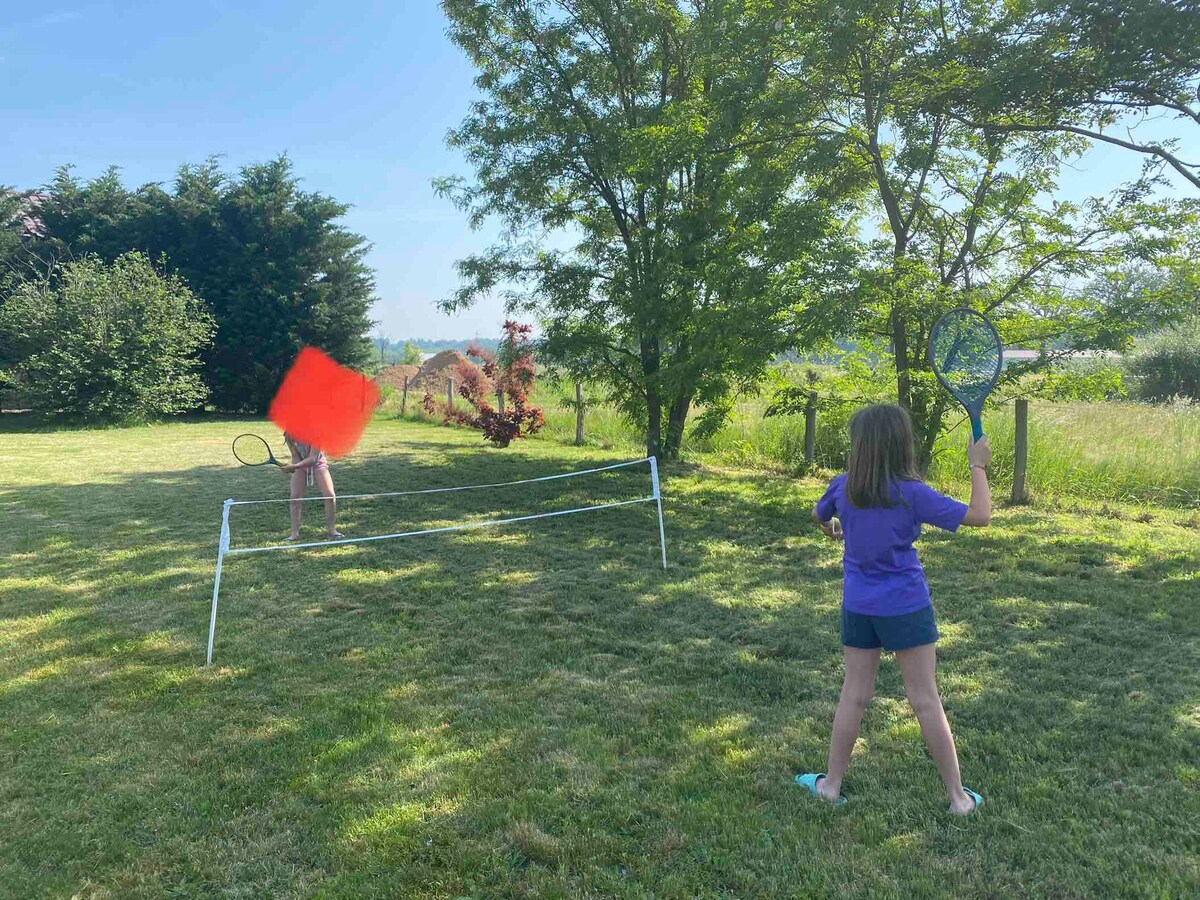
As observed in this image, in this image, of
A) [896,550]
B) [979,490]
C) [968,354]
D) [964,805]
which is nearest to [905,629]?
[896,550]

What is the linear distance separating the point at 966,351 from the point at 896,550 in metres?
1.86

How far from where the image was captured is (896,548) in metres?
3.09

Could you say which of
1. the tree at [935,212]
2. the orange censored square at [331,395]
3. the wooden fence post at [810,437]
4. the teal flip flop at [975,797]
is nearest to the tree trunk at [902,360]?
the tree at [935,212]

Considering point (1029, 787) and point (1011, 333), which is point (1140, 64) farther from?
point (1029, 787)

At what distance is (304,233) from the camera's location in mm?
29641

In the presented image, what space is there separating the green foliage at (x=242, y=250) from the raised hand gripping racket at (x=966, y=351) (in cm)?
2801

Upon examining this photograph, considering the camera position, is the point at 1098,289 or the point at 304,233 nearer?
the point at 1098,289

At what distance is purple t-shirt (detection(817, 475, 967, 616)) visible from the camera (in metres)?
3.05

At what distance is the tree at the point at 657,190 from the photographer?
9805mm

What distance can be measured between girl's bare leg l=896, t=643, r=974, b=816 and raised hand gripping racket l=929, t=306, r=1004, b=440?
1364 mm

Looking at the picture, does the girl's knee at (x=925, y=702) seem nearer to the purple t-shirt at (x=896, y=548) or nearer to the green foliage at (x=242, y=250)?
the purple t-shirt at (x=896, y=548)

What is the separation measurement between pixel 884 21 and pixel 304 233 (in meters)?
25.7

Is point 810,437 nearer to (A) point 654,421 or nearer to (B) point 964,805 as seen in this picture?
(A) point 654,421

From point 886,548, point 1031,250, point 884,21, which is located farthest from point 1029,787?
point 884,21
